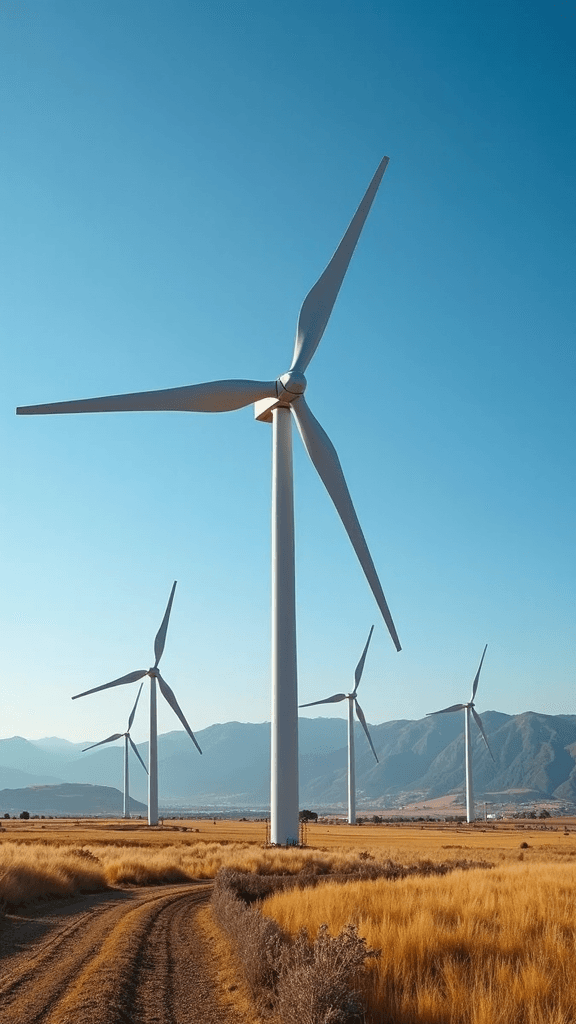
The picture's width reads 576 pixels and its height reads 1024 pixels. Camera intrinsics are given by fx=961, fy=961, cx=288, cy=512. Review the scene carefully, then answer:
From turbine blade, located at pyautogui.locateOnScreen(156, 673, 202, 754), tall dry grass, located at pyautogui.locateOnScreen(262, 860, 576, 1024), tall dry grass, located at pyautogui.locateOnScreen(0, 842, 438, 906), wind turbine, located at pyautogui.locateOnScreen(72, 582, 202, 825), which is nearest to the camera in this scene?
tall dry grass, located at pyautogui.locateOnScreen(262, 860, 576, 1024)

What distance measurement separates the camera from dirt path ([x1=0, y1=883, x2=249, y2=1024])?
11391 millimetres

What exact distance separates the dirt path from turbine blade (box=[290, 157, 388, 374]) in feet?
103

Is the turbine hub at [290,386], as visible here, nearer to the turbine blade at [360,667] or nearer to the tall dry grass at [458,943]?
Answer: the tall dry grass at [458,943]

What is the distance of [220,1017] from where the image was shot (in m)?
11.4

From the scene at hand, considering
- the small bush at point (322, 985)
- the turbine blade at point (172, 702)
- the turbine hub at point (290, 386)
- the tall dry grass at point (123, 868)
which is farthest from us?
the turbine blade at point (172, 702)

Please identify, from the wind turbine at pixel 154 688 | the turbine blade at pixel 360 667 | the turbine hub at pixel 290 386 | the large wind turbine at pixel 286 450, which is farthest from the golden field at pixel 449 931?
the turbine blade at pixel 360 667

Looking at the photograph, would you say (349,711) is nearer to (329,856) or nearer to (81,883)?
(329,856)

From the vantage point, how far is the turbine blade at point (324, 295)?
4750 cm

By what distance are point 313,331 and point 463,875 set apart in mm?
28869

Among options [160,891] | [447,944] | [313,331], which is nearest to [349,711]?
[313,331]

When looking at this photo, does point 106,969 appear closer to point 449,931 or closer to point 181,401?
point 449,931

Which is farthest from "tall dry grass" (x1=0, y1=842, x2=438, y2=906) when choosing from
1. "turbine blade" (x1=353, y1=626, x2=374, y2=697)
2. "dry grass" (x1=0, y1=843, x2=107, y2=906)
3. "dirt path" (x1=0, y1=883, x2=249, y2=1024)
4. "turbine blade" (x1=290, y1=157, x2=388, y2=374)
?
"turbine blade" (x1=353, y1=626, x2=374, y2=697)

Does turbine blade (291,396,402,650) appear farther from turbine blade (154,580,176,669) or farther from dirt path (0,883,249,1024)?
turbine blade (154,580,176,669)

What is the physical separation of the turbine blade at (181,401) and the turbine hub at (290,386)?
0.39 metres
